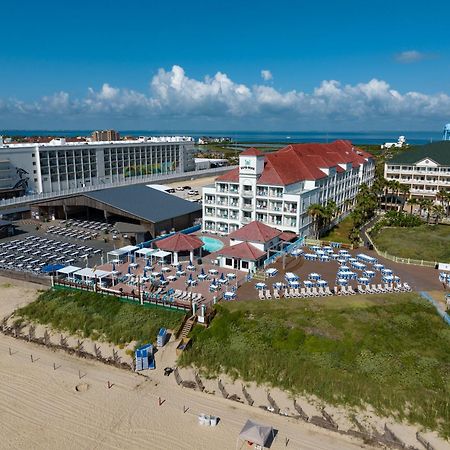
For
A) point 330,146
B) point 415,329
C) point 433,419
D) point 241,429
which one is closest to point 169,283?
point 241,429

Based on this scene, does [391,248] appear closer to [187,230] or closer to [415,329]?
[415,329]

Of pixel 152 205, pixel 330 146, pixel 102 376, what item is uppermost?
pixel 330 146

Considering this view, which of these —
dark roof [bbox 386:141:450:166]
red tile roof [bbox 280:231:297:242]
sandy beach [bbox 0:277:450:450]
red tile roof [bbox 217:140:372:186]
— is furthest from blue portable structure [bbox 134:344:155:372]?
dark roof [bbox 386:141:450:166]

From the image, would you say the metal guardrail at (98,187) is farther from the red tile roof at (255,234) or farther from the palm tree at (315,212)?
the palm tree at (315,212)

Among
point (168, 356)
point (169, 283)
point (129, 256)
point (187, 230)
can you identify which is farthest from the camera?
point (187, 230)

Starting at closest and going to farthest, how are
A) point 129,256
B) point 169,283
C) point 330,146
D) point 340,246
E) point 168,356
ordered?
point 168,356 → point 169,283 → point 129,256 → point 340,246 → point 330,146

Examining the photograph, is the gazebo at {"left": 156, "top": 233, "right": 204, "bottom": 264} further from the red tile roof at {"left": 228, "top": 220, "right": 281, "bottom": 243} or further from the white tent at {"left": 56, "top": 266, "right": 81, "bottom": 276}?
the white tent at {"left": 56, "top": 266, "right": 81, "bottom": 276}

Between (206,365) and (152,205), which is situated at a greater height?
(152,205)
